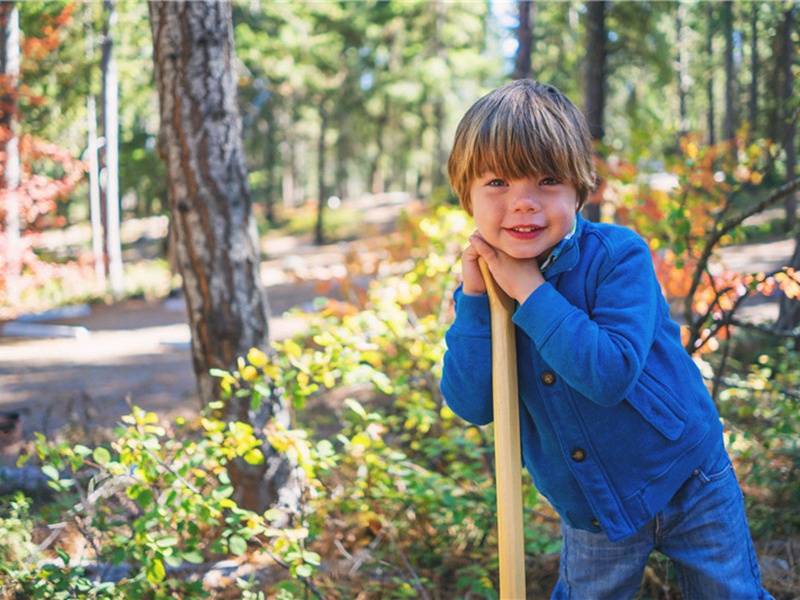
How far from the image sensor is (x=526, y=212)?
1517 millimetres

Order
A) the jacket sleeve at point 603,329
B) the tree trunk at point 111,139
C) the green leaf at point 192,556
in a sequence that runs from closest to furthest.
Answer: the jacket sleeve at point 603,329, the green leaf at point 192,556, the tree trunk at point 111,139

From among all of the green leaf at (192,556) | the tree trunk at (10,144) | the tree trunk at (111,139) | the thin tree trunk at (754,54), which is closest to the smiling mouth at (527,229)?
the green leaf at (192,556)

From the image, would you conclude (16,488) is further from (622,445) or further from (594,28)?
(594,28)

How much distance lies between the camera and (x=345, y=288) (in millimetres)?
6723

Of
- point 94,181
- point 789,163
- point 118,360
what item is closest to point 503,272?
point 118,360

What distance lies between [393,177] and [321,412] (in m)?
39.9

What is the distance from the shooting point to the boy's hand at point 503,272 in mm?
1533

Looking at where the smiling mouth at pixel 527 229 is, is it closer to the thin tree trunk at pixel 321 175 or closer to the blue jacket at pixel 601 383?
the blue jacket at pixel 601 383

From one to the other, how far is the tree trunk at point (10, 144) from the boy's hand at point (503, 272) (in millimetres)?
11027

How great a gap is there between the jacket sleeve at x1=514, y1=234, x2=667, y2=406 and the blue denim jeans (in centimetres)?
41

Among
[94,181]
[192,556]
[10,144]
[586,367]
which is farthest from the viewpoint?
[94,181]

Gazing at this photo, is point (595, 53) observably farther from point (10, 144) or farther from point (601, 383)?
point (10, 144)

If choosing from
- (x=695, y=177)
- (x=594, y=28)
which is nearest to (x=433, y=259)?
(x=695, y=177)

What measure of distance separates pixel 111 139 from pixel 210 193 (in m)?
13.5
